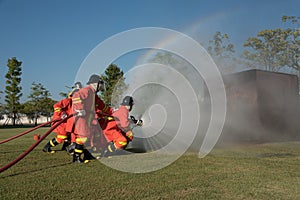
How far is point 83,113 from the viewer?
5203mm

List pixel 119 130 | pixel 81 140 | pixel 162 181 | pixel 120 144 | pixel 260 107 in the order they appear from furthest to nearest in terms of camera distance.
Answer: pixel 260 107
pixel 119 130
pixel 120 144
pixel 81 140
pixel 162 181

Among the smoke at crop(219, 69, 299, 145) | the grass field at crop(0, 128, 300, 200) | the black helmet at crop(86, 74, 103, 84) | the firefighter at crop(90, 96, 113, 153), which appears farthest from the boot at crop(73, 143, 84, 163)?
the smoke at crop(219, 69, 299, 145)

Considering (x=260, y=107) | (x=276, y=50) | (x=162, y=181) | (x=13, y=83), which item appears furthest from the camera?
(x=13, y=83)

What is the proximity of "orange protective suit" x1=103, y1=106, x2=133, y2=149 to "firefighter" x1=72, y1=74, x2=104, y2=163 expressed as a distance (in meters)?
0.55

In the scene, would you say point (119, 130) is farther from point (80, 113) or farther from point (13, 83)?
point (13, 83)

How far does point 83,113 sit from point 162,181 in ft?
7.96

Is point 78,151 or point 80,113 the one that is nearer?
point 80,113

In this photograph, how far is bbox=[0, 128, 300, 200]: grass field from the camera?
3.08 meters

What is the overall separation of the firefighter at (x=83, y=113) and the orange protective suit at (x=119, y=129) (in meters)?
0.55

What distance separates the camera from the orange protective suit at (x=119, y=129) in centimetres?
588

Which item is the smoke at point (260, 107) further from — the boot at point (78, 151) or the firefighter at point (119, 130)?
the boot at point (78, 151)

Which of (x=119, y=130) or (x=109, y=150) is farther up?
(x=119, y=130)

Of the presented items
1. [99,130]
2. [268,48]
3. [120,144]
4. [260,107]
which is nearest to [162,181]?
[120,144]

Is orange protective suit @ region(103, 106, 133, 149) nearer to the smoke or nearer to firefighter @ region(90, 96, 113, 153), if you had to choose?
firefighter @ region(90, 96, 113, 153)
